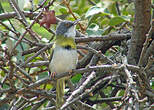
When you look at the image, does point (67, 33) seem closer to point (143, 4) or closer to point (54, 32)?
point (54, 32)

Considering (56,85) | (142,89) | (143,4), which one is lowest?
(56,85)

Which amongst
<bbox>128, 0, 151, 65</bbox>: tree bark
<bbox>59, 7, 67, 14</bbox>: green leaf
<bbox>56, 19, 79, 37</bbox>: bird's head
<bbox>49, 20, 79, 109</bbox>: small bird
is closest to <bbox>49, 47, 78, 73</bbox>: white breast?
<bbox>49, 20, 79, 109</bbox>: small bird

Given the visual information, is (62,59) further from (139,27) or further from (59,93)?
(139,27)

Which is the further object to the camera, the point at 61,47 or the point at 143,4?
the point at 61,47

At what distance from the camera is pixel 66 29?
386 centimetres

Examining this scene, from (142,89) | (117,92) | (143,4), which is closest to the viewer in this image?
(142,89)

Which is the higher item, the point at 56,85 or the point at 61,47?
the point at 61,47

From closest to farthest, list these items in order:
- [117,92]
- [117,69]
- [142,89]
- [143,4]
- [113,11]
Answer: [117,69] → [142,89] → [143,4] → [117,92] → [113,11]

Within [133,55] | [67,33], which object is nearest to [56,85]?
[67,33]

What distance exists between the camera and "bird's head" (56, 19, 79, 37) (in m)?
3.73

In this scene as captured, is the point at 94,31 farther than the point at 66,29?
No

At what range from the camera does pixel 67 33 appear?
383 centimetres

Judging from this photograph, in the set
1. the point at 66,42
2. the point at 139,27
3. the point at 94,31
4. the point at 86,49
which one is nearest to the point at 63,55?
the point at 66,42

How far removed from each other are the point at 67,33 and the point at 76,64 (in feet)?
1.40
